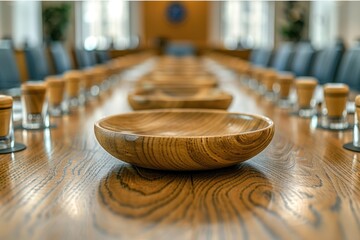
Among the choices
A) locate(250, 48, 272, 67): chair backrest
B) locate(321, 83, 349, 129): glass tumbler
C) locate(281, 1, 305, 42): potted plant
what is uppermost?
locate(281, 1, 305, 42): potted plant

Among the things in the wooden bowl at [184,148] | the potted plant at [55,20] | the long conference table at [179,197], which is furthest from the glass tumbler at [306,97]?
the potted plant at [55,20]

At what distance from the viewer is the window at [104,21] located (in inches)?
478

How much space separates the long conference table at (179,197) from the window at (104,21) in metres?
11.5

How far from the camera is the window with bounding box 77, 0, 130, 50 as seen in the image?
1214 cm

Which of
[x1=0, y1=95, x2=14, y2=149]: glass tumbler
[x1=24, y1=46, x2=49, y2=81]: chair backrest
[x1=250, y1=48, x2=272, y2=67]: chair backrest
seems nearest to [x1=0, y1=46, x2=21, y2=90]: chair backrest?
[x1=24, y1=46, x2=49, y2=81]: chair backrest

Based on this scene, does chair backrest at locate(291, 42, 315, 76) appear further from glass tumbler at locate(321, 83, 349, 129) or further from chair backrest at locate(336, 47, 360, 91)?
glass tumbler at locate(321, 83, 349, 129)

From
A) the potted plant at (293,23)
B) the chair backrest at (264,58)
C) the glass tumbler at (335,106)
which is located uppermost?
the potted plant at (293,23)

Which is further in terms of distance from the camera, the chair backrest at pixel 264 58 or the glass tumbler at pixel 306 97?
the chair backrest at pixel 264 58

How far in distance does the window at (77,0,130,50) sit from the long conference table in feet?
37.9

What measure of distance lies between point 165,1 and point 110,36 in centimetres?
162

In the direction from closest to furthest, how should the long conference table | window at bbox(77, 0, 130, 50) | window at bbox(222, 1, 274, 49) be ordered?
the long conference table, window at bbox(77, 0, 130, 50), window at bbox(222, 1, 274, 49)

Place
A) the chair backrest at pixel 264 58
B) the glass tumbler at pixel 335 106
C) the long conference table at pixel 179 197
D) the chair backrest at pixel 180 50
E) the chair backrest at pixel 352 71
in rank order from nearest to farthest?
the long conference table at pixel 179 197
the glass tumbler at pixel 335 106
the chair backrest at pixel 352 71
the chair backrest at pixel 264 58
the chair backrest at pixel 180 50

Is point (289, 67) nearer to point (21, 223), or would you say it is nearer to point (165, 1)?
point (21, 223)

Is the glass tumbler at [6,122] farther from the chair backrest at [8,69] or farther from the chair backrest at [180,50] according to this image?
the chair backrest at [180,50]
